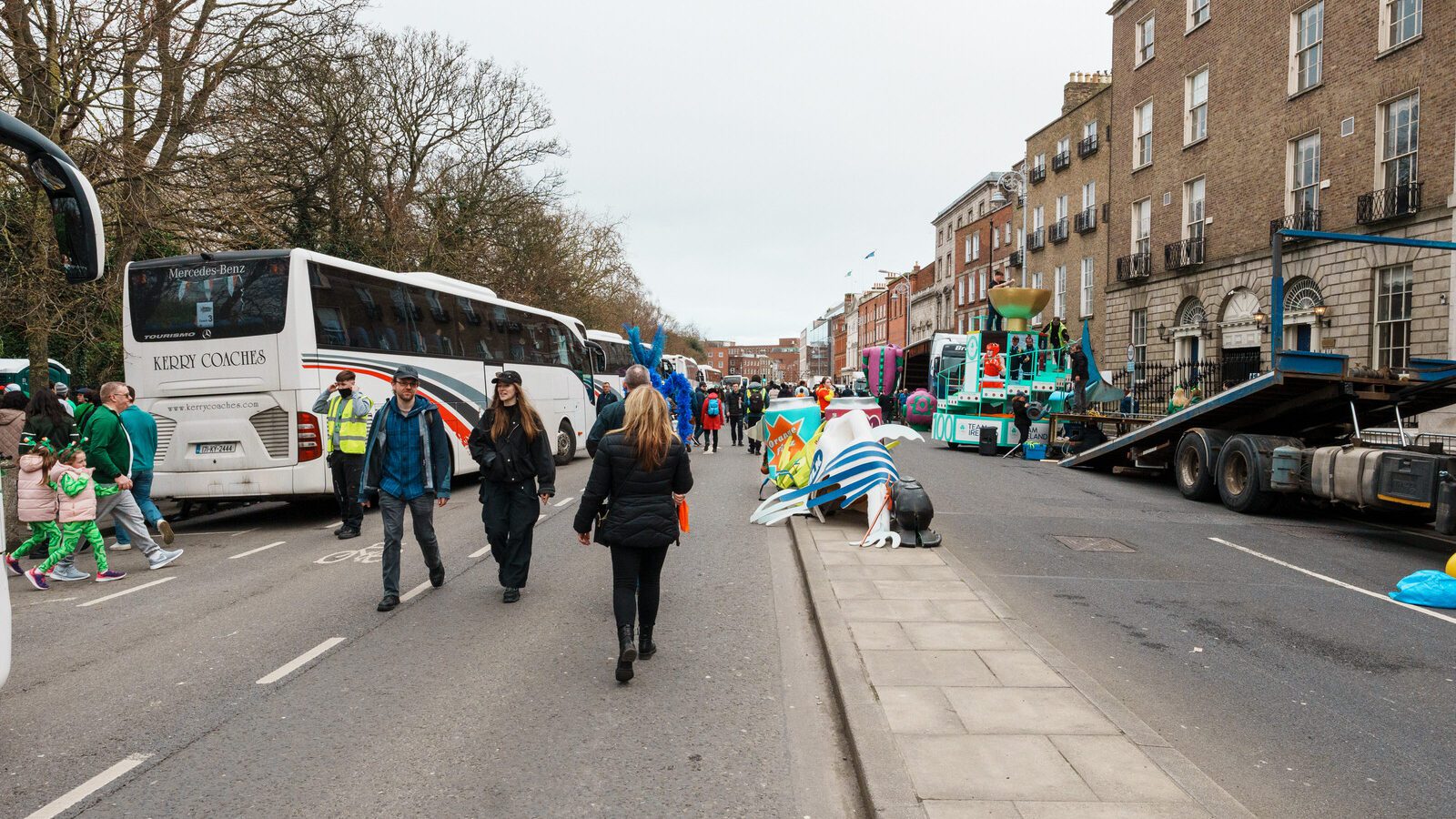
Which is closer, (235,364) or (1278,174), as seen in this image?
(235,364)

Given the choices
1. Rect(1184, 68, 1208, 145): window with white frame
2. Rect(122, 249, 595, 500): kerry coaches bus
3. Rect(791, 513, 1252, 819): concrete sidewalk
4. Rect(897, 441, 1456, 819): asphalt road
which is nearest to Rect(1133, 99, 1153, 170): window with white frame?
Rect(1184, 68, 1208, 145): window with white frame

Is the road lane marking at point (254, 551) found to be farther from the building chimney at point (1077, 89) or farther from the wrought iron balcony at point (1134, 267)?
the building chimney at point (1077, 89)

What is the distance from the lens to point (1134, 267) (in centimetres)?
2975

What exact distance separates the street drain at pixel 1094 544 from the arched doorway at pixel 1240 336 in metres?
15.9

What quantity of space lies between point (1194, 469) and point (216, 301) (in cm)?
1360

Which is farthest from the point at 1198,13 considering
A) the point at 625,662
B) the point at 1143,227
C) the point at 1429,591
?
the point at 625,662

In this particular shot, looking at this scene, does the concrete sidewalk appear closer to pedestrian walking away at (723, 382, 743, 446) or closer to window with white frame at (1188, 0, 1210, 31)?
pedestrian walking away at (723, 382, 743, 446)

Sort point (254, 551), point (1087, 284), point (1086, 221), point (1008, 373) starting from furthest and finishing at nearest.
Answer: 1. point (1087, 284)
2. point (1086, 221)
3. point (1008, 373)
4. point (254, 551)

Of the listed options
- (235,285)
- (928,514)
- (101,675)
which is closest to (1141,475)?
(928,514)

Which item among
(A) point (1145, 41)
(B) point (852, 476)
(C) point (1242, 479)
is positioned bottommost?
(C) point (1242, 479)

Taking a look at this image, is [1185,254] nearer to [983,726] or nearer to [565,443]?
[565,443]

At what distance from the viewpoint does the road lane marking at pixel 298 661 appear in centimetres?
511

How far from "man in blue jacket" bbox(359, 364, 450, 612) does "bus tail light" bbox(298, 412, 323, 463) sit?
170 inches

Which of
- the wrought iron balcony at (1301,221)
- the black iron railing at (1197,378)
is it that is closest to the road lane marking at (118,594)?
the black iron railing at (1197,378)
